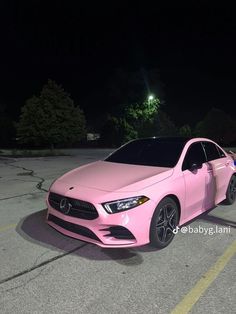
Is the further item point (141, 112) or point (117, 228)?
point (141, 112)

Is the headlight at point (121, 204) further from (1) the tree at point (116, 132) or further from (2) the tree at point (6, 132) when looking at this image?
(2) the tree at point (6, 132)

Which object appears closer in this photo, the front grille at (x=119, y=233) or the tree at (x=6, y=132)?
the front grille at (x=119, y=233)

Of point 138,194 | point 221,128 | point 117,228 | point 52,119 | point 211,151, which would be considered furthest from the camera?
point 221,128

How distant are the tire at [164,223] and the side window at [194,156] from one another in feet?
2.44

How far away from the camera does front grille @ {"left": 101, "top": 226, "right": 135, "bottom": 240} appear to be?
394cm

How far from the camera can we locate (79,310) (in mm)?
2947

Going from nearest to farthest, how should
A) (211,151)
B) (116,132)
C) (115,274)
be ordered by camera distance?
(115,274)
(211,151)
(116,132)

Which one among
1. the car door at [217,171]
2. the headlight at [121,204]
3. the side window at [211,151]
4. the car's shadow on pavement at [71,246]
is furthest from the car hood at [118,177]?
the side window at [211,151]

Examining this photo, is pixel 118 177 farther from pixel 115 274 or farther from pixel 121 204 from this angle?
pixel 115 274

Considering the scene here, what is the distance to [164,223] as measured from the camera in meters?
4.39

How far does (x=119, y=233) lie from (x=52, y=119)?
23.1m

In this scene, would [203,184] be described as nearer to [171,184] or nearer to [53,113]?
[171,184]

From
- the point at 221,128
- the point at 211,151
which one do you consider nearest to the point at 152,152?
the point at 211,151

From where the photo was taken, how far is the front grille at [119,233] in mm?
3936
